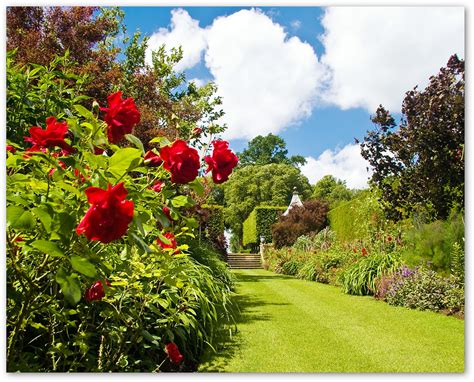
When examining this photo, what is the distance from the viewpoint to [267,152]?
575cm

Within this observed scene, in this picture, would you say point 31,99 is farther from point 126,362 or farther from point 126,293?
point 126,362

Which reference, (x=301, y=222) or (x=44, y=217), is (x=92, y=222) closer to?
(x=44, y=217)

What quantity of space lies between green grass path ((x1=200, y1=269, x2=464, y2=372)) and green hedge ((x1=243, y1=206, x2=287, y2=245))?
837cm

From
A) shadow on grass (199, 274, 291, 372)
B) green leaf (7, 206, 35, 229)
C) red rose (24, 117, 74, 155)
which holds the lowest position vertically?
shadow on grass (199, 274, 291, 372)

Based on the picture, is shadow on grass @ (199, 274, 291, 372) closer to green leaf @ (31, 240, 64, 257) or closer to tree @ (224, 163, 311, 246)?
tree @ (224, 163, 311, 246)

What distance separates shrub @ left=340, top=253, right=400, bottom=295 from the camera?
24.0ft

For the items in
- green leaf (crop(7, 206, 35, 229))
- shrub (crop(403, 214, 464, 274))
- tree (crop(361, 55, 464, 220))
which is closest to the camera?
green leaf (crop(7, 206, 35, 229))

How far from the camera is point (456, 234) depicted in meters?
5.65

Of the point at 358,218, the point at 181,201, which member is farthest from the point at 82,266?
the point at 358,218

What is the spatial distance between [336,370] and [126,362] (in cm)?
150

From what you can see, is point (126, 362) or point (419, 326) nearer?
point (126, 362)

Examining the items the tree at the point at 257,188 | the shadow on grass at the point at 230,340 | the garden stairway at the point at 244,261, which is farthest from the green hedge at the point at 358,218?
the shadow on grass at the point at 230,340

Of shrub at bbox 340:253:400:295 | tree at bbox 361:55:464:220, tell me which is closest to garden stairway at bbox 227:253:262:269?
shrub at bbox 340:253:400:295

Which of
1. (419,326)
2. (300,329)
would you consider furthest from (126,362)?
(419,326)
